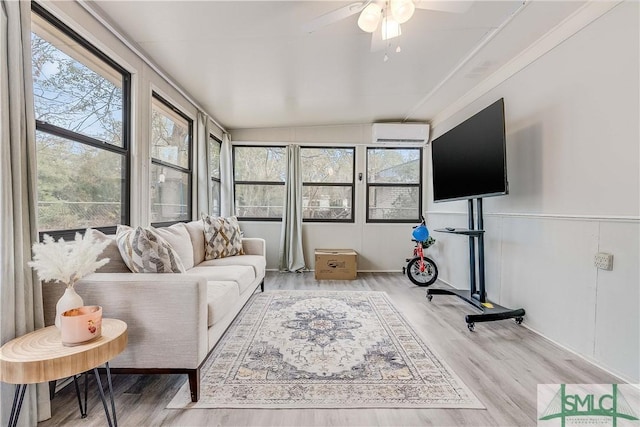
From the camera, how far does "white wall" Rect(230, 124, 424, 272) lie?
16.4ft

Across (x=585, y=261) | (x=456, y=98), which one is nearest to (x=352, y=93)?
(x=456, y=98)

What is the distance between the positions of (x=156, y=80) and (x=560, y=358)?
13.8ft

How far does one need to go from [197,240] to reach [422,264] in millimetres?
3092

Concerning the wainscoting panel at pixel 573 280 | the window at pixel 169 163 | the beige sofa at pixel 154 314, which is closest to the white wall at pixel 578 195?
the wainscoting panel at pixel 573 280

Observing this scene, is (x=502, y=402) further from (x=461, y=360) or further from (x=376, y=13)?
(x=376, y=13)

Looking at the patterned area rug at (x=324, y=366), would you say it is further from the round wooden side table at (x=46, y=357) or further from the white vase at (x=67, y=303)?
the white vase at (x=67, y=303)

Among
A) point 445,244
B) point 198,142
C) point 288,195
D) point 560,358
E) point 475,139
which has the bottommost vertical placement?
point 560,358

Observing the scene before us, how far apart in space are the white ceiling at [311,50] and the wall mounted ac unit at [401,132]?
630 millimetres

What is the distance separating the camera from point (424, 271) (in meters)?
4.29

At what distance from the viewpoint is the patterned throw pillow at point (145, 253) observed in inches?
70.8

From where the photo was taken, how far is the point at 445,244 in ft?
14.0

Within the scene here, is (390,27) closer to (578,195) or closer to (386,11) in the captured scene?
(386,11)

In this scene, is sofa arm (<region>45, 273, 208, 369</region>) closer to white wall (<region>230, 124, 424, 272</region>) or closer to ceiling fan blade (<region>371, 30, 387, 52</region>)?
ceiling fan blade (<region>371, 30, 387, 52</region>)

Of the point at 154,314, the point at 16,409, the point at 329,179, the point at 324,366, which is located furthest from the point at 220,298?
the point at 329,179
